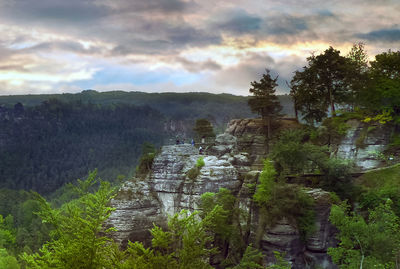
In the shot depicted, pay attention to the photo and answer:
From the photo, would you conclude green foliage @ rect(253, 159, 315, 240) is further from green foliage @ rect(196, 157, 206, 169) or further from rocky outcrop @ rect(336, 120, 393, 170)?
rocky outcrop @ rect(336, 120, 393, 170)

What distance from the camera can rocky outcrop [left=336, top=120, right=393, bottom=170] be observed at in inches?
1487

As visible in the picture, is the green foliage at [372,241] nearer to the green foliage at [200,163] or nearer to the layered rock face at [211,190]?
the layered rock face at [211,190]

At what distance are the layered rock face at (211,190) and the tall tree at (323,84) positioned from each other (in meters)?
8.26

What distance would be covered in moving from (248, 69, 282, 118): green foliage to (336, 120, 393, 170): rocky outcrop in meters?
9.59

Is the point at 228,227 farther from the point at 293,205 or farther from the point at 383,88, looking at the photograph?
the point at 383,88

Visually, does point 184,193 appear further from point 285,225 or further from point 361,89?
point 361,89

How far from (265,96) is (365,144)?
13.6 m

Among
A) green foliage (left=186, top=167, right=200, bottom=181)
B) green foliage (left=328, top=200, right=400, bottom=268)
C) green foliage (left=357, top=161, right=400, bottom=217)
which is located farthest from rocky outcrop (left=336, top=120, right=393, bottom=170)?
green foliage (left=186, top=167, right=200, bottom=181)

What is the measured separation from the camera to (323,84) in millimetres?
45156

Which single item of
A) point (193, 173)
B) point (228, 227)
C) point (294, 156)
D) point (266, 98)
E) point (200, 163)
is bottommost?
point (228, 227)

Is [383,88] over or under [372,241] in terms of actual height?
over

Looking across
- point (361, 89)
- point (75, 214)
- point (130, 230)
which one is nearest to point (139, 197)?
point (130, 230)

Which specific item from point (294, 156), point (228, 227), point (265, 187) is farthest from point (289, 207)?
point (294, 156)

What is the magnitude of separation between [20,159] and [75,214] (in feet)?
644
